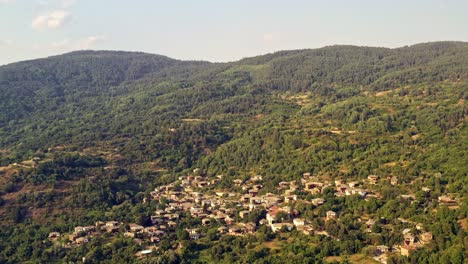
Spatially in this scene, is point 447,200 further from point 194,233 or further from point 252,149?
point 252,149

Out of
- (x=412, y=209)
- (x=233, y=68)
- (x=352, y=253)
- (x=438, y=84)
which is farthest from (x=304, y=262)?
(x=233, y=68)

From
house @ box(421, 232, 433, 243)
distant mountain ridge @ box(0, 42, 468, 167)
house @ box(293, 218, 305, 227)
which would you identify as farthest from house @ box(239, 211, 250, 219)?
distant mountain ridge @ box(0, 42, 468, 167)

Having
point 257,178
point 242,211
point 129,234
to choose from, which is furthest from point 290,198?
point 129,234

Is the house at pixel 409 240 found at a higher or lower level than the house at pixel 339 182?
lower

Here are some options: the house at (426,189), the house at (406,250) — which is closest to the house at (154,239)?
the house at (406,250)

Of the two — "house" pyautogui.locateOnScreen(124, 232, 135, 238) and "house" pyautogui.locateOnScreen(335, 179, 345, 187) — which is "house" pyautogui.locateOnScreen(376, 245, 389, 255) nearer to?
"house" pyautogui.locateOnScreen(335, 179, 345, 187)

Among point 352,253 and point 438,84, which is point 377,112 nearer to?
point 438,84

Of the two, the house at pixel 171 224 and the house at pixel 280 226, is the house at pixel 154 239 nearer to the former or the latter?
the house at pixel 171 224
